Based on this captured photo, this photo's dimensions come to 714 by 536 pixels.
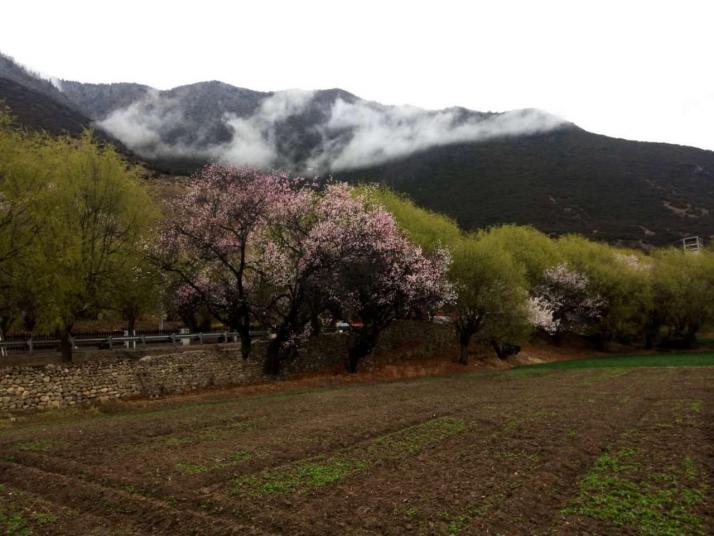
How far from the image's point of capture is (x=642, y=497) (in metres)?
9.27

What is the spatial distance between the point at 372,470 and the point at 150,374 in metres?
20.1

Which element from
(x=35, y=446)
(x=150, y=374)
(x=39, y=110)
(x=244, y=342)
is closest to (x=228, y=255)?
(x=244, y=342)

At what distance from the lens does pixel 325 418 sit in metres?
17.9

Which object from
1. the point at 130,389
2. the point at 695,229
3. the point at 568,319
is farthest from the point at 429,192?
the point at 130,389

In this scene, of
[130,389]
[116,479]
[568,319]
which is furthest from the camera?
[568,319]

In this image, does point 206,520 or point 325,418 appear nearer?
point 206,520

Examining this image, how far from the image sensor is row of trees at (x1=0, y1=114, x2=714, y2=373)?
2403 centimetres

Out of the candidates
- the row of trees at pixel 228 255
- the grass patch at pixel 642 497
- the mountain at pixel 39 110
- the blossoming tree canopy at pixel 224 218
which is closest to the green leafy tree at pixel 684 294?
the row of trees at pixel 228 255

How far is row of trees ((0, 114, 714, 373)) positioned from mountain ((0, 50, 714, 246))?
186 feet

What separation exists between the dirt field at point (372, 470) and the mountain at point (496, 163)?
75.3m

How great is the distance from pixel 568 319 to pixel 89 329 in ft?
165

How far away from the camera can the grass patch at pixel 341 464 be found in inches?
399

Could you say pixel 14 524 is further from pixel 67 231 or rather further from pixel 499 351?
pixel 499 351

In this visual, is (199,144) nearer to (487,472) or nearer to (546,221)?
(546,221)
